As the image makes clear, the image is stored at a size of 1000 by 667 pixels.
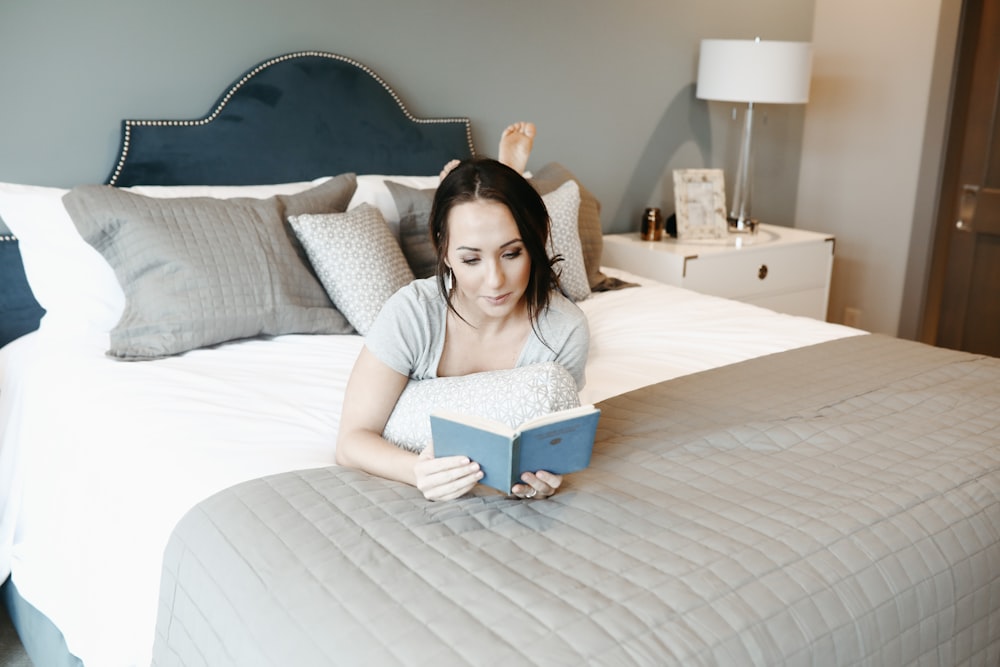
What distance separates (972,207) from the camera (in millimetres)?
3811

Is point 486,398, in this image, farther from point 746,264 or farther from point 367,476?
point 746,264

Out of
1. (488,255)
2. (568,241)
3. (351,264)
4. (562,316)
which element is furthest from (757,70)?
(488,255)

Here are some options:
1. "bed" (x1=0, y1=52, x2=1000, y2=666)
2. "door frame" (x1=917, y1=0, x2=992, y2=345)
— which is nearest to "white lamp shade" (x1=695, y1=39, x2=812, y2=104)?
"door frame" (x1=917, y1=0, x2=992, y2=345)

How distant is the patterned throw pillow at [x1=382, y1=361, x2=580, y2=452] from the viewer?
1.47m

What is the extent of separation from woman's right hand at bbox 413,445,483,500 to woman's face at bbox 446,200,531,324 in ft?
1.04

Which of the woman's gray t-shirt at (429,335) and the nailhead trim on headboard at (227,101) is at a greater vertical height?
the nailhead trim on headboard at (227,101)

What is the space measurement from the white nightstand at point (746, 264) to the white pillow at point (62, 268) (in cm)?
195

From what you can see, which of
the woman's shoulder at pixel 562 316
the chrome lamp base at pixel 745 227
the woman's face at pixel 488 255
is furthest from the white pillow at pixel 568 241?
the chrome lamp base at pixel 745 227

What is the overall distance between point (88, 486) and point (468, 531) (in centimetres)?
84

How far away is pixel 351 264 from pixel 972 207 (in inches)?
111

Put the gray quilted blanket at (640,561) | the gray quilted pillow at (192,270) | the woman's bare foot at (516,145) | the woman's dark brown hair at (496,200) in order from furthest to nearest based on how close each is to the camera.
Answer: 1. the woman's bare foot at (516,145)
2. the gray quilted pillow at (192,270)
3. the woman's dark brown hair at (496,200)
4. the gray quilted blanket at (640,561)

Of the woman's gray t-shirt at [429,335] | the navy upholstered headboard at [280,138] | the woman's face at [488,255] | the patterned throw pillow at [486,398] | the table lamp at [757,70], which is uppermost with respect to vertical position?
the table lamp at [757,70]

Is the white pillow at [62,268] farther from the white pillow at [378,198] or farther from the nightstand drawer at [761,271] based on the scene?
Result: the nightstand drawer at [761,271]

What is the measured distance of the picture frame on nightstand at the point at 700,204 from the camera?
370 cm
